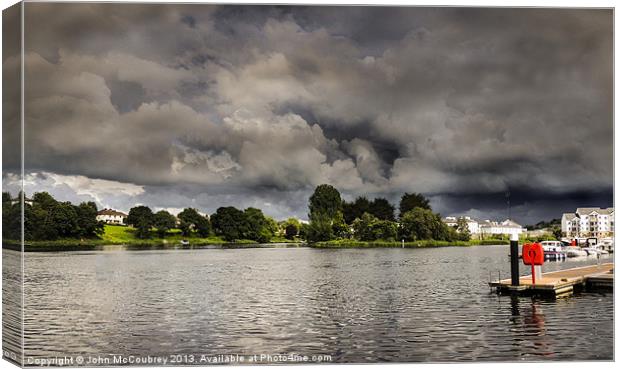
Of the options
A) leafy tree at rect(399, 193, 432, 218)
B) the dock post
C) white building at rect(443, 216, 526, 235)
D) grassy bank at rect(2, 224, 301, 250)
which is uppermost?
leafy tree at rect(399, 193, 432, 218)

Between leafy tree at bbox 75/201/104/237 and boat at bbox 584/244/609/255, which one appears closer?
boat at bbox 584/244/609/255

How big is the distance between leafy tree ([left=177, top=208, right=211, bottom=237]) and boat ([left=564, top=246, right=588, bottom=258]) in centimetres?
607

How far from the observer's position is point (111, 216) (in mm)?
13719

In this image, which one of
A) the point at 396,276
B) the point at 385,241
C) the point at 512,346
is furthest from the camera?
the point at 396,276

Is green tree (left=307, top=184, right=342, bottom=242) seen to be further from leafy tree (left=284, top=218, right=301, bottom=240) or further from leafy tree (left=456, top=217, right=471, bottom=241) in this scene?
leafy tree (left=456, top=217, right=471, bottom=241)

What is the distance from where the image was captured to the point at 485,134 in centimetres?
1257

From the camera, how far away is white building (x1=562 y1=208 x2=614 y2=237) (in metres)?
11.1

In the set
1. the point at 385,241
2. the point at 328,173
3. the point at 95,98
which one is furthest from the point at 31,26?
the point at 385,241

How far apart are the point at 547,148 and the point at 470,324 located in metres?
Answer: 2.84

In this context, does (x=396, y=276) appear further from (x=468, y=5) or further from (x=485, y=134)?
(x=468, y=5)

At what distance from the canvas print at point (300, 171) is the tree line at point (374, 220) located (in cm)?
6

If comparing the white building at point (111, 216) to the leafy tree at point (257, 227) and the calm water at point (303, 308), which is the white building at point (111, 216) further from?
the leafy tree at point (257, 227)

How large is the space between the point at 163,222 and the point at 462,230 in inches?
217

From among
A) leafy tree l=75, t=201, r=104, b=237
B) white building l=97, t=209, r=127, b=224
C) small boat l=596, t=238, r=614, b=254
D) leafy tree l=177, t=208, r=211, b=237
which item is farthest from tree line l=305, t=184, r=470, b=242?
leafy tree l=75, t=201, r=104, b=237
